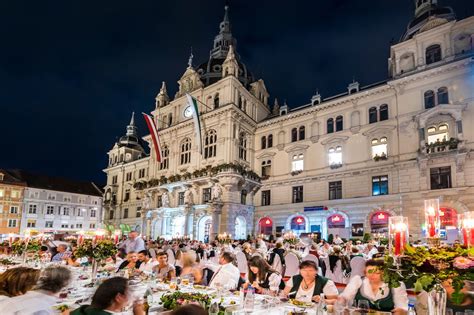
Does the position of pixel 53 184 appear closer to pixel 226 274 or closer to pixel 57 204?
pixel 57 204

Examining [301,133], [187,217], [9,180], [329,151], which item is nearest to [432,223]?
[329,151]

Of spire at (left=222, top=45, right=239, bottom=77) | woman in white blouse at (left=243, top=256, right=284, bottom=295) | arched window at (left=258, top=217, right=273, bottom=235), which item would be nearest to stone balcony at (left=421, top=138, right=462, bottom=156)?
arched window at (left=258, top=217, right=273, bottom=235)

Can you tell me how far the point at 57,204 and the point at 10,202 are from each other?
688cm

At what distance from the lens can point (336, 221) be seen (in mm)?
25328

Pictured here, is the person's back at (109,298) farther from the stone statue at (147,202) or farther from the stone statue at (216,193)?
the stone statue at (147,202)

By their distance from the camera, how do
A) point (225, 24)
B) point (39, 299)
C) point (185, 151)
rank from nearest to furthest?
point (39, 299)
point (185, 151)
point (225, 24)

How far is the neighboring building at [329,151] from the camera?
70.2 feet

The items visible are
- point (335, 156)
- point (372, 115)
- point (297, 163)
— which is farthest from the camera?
point (297, 163)

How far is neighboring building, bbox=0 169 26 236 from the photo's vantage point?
4625cm

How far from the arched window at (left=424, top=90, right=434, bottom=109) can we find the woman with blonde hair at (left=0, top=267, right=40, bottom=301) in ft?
83.2

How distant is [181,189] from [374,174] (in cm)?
1859

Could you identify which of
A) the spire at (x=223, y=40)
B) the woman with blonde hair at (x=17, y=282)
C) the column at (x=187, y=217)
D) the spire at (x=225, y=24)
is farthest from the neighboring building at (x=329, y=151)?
the woman with blonde hair at (x=17, y=282)

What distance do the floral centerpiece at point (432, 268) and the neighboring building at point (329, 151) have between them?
63.7 ft

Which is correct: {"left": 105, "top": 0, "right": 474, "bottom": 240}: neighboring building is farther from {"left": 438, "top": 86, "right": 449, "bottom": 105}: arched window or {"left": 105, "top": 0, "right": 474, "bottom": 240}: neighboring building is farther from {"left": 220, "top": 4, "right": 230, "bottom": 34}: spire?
{"left": 220, "top": 4, "right": 230, "bottom": 34}: spire
